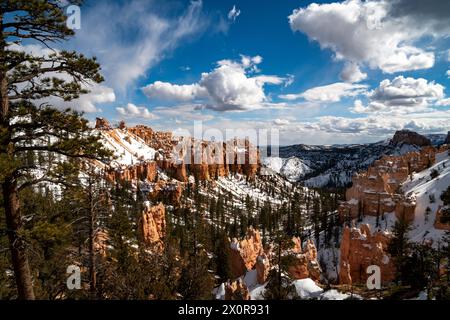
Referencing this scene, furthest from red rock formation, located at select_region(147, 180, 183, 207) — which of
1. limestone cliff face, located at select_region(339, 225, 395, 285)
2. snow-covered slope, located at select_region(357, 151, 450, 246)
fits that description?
limestone cliff face, located at select_region(339, 225, 395, 285)

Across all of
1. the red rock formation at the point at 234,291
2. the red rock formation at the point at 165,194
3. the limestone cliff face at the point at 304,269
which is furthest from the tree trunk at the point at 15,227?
the red rock formation at the point at 165,194

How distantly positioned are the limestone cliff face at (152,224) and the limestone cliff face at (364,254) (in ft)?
116

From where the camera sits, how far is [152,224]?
64562 mm

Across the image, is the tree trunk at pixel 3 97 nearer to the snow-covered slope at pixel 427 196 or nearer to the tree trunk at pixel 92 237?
the tree trunk at pixel 92 237

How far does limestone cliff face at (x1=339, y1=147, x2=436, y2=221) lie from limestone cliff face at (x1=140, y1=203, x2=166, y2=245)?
5185 centimetres

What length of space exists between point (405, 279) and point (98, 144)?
31194mm

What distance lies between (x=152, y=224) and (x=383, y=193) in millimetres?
62496

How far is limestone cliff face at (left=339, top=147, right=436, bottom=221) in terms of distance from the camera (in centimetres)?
7071

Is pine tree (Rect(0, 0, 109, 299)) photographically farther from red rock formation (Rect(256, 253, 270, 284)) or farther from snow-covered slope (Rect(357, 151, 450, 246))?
snow-covered slope (Rect(357, 151, 450, 246))

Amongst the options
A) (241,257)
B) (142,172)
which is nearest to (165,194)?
(142,172)

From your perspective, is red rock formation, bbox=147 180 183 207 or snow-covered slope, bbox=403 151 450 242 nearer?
snow-covered slope, bbox=403 151 450 242
